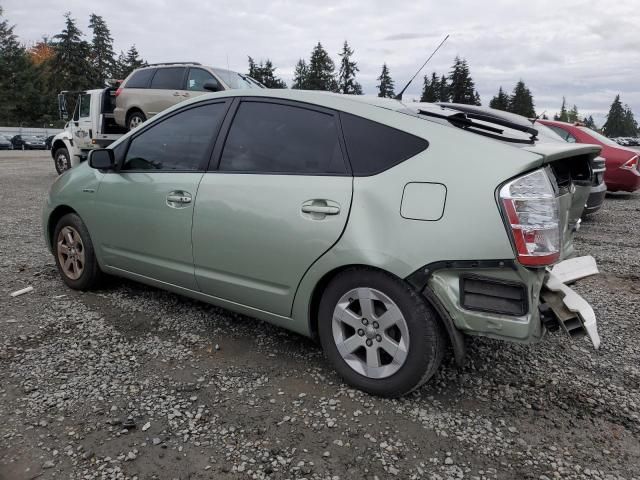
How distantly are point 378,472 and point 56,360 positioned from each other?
2084 millimetres

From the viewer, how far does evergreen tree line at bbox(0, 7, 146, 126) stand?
2298 inches

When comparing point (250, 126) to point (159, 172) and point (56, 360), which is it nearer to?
point (159, 172)

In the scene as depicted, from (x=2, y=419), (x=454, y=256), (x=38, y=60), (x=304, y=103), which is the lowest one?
(x=2, y=419)

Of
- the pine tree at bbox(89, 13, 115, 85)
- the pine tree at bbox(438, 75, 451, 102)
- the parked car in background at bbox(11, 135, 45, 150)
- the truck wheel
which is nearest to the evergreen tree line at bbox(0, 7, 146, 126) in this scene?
the pine tree at bbox(89, 13, 115, 85)

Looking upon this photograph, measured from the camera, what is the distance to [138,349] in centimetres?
315

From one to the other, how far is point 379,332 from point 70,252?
294 centimetres

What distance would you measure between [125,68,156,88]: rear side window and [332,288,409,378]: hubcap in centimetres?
962

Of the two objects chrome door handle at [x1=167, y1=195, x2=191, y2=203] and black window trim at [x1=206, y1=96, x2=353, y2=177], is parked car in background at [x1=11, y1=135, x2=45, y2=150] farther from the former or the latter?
black window trim at [x1=206, y1=96, x2=353, y2=177]

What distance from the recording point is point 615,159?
9.20 meters

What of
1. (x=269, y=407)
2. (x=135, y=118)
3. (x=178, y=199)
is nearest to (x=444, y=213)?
(x=269, y=407)

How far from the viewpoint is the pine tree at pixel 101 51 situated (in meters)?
64.0

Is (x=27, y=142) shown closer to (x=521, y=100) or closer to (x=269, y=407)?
(x=269, y=407)

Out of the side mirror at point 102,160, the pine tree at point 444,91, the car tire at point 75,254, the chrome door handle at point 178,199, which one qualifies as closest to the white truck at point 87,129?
the car tire at point 75,254

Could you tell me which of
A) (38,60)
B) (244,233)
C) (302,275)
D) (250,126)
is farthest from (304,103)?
(38,60)
